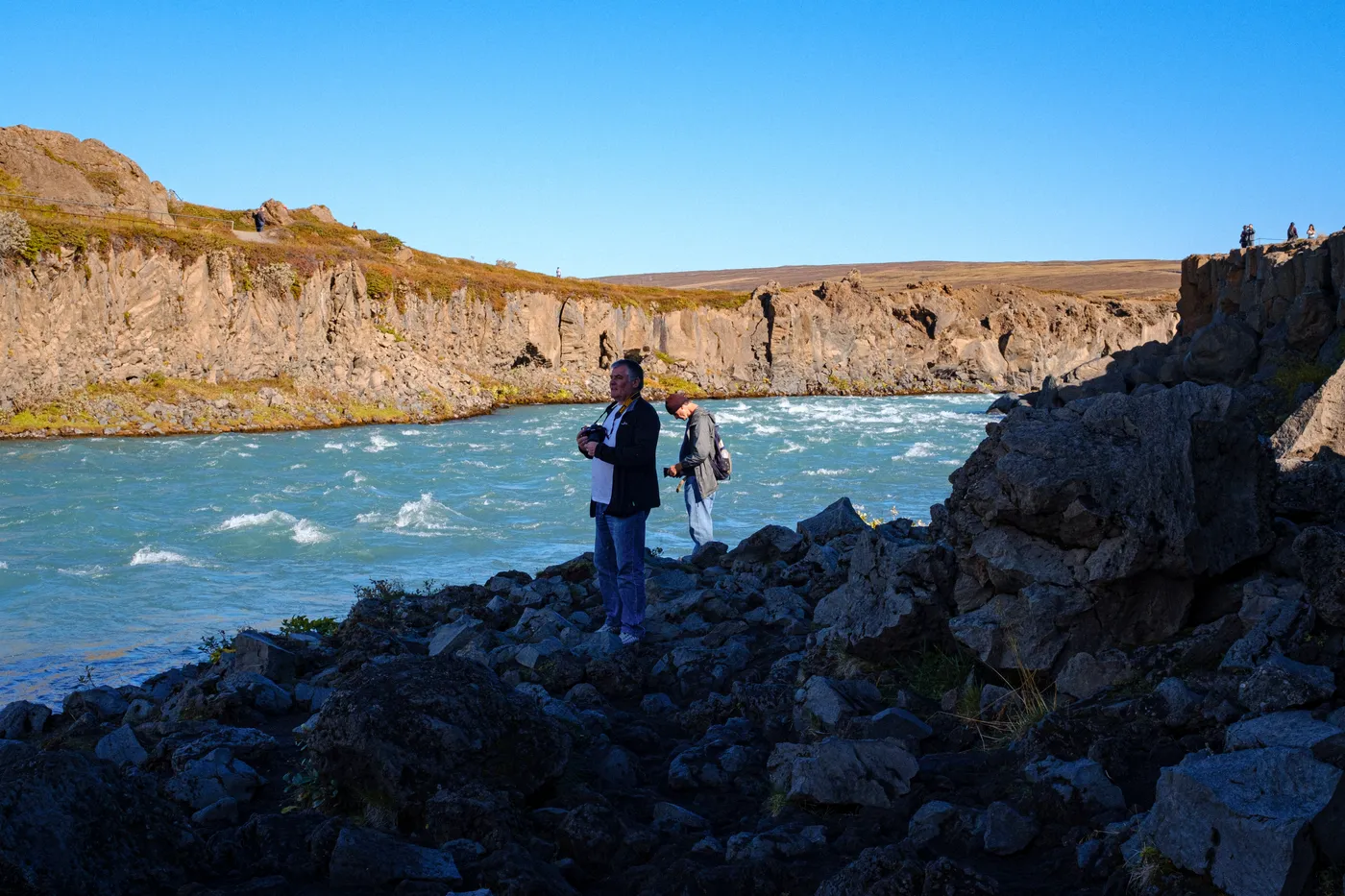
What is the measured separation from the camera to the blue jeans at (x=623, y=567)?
335 inches

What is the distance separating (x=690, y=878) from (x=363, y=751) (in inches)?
65.4

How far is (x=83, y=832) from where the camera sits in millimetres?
3928

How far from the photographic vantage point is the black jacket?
826cm

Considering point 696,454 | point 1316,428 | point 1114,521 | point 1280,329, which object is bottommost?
point 696,454

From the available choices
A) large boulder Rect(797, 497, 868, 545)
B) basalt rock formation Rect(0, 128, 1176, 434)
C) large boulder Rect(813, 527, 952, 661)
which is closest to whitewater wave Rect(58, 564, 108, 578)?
large boulder Rect(797, 497, 868, 545)

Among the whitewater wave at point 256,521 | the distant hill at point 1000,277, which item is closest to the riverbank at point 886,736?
the whitewater wave at point 256,521

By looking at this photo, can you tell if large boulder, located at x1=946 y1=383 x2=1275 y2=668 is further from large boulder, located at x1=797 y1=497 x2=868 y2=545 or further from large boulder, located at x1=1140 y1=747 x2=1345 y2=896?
large boulder, located at x1=797 y1=497 x2=868 y2=545

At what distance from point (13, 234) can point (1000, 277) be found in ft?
491

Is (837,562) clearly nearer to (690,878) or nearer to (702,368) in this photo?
(690,878)

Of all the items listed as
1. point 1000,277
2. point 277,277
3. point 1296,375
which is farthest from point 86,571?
point 1000,277

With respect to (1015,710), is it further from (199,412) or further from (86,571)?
(199,412)

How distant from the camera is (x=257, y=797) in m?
5.41

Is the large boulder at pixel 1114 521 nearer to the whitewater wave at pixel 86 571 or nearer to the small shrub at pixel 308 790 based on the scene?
the small shrub at pixel 308 790

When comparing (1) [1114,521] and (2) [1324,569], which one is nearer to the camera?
(2) [1324,569]
